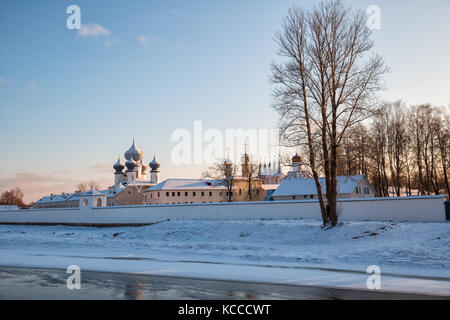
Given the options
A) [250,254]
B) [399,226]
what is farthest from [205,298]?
[399,226]

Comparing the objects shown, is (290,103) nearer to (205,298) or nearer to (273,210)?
(273,210)

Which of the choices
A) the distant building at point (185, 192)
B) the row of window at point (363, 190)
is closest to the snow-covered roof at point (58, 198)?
the distant building at point (185, 192)

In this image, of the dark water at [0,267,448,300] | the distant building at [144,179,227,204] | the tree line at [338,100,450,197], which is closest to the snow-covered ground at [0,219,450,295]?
the dark water at [0,267,448,300]

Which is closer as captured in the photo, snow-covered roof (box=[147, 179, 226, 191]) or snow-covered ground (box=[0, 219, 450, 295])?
snow-covered ground (box=[0, 219, 450, 295])

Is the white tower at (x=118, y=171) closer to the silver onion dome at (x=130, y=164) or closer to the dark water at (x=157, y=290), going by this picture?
the silver onion dome at (x=130, y=164)

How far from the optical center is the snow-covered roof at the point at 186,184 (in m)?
80.0

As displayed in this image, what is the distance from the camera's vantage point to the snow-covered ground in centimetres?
1245

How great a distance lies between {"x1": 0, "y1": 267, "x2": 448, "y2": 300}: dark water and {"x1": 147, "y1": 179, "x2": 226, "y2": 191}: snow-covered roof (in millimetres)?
68086

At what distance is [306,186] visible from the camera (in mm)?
54812

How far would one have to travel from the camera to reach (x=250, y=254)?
17.6 metres

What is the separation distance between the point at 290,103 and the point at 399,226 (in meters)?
8.88

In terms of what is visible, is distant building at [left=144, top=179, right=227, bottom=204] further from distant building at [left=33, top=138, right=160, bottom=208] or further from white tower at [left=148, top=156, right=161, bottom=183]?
white tower at [left=148, top=156, right=161, bottom=183]
